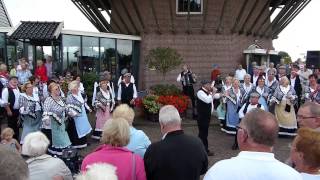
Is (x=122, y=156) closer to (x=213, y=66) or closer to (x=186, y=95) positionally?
(x=186, y=95)

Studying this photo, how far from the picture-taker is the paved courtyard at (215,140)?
1035 centimetres

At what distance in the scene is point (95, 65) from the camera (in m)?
19.3

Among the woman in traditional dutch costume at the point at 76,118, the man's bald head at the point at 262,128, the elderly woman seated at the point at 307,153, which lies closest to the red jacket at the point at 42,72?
the woman in traditional dutch costume at the point at 76,118

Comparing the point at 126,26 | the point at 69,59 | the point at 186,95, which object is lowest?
the point at 186,95

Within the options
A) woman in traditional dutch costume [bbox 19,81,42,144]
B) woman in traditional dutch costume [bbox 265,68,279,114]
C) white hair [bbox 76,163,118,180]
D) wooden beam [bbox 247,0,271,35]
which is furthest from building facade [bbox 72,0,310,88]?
white hair [bbox 76,163,118,180]

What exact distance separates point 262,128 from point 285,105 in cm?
1017

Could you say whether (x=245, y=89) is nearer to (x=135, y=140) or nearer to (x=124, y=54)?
(x=135, y=140)

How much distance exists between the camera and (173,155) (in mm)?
4223

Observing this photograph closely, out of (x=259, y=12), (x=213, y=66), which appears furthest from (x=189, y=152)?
(x=259, y=12)

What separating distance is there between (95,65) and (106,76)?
7370 mm

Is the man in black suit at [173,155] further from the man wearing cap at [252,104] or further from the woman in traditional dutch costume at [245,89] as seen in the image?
the woman in traditional dutch costume at [245,89]

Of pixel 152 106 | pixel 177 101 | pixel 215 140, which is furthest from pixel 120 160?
pixel 177 101

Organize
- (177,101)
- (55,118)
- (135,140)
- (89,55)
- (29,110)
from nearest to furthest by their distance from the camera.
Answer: (135,140) → (55,118) → (29,110) → (177,101) → (89,55)

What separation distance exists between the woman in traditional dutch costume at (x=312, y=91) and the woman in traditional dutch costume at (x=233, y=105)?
1.86m
